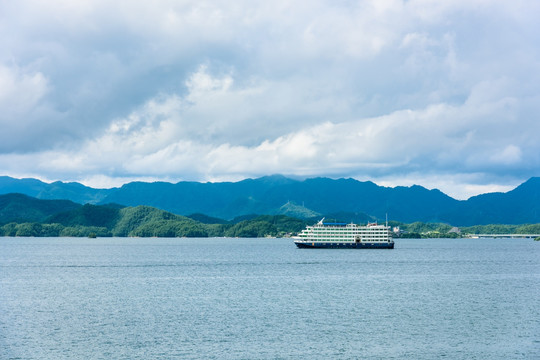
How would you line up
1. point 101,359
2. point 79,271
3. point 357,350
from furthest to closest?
point 79,271, point 357,350, point 101,359

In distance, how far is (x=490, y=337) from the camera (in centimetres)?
7269

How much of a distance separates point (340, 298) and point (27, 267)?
366ft

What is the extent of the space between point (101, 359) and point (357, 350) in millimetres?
27537

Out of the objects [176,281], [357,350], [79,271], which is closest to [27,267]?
[79,271]

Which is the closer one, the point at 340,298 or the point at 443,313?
the point at 443,313

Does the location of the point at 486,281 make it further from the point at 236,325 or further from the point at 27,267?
the point at 27,267

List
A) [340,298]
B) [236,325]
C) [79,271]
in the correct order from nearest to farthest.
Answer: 1. [236,325]
2. [340,298]
3. [79,271]

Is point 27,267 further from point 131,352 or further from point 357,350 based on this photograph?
point 357,350

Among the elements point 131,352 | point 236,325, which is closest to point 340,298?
point 236,325

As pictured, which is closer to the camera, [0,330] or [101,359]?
[101,359]

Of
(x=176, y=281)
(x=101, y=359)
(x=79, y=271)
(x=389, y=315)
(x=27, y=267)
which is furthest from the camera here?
(x=27, y=267)

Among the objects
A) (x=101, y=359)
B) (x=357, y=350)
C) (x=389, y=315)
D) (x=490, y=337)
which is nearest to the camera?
(x=101, y=359)

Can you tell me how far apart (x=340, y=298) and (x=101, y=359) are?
53.9 metres

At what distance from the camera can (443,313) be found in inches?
3556
